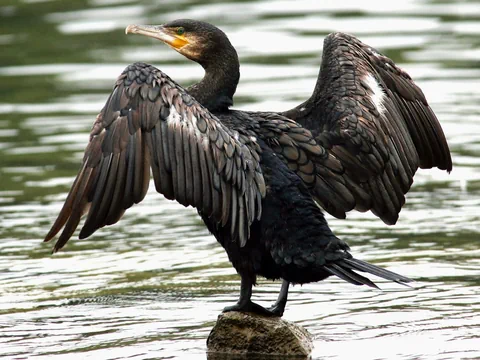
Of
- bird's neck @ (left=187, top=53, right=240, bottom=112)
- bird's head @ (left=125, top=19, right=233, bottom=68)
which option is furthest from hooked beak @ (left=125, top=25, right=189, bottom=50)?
bird's neck @ (left=187, top=53, right=240, bottom=112)

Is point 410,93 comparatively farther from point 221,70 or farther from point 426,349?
point 426,349

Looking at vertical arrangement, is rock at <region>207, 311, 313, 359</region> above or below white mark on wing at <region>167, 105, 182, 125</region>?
below

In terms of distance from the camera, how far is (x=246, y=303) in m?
8.09

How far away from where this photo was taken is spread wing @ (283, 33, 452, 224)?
840 centimetres

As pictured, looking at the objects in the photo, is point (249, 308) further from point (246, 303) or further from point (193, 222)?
point (193, 222)

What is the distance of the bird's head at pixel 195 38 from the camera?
8.59 m

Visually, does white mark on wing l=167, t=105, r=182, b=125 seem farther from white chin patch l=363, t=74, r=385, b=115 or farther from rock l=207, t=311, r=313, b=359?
white chin patch l=363, t=74, r=385, b=115

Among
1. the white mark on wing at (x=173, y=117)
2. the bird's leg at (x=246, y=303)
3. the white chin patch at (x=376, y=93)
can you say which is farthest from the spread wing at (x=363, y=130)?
the white mark on wing at (x=173, y=117)

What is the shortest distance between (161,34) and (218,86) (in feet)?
2.12

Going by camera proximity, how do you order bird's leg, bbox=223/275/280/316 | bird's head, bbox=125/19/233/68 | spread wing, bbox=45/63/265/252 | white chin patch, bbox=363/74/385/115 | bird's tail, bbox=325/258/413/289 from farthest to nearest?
white chin patch, bbox=363/74/385/115
bird's head, bbox=125/19/233/68
bird's leg, bbox=223/275/280/316
bird's tail, bbox=325/258/413/289
spread wing, bbox=45/63/265/252

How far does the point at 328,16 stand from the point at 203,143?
13092 mm

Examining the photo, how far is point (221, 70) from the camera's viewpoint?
8531 mm

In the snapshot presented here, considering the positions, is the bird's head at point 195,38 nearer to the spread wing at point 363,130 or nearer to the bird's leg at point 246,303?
the spread wing at point 363,130

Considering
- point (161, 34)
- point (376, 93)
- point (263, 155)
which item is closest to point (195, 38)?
point (161, 34)
